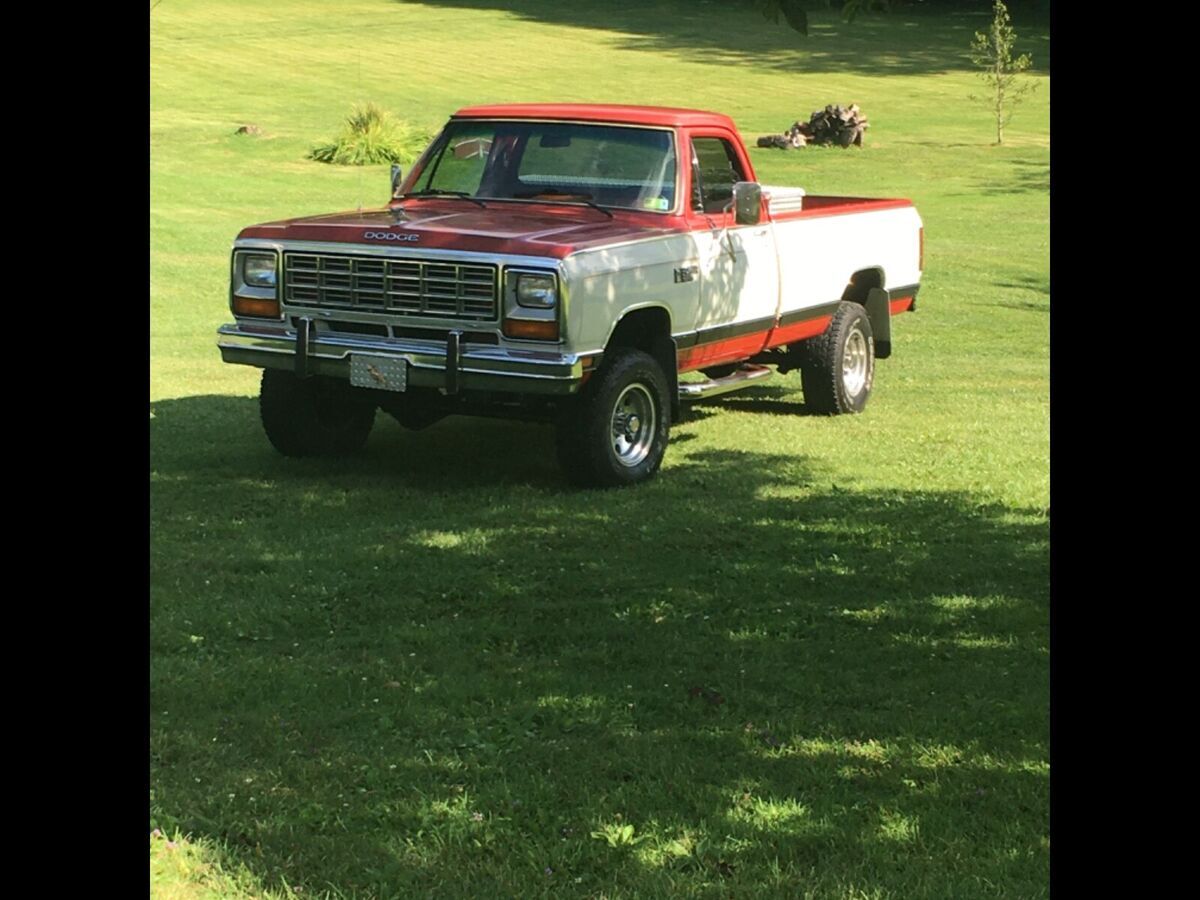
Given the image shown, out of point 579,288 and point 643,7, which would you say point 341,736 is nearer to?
point 579,288

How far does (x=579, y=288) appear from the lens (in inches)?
343

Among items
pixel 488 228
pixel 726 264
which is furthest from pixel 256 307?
pixel 726 264

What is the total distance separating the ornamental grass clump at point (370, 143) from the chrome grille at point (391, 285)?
22.9 meters

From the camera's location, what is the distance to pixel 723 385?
404 inches

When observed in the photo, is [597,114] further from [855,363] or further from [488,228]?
[855,363]

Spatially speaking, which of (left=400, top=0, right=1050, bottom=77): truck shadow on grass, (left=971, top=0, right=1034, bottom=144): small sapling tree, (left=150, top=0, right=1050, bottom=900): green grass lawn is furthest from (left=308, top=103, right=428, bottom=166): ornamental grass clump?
(left=400, top=0, right=1050, bottom=77): truck shadow on grass

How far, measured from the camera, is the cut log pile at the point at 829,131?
36375mm

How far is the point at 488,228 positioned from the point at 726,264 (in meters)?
1.65

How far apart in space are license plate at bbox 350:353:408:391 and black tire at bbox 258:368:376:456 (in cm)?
44

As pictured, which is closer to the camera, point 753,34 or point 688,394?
point 688,394
